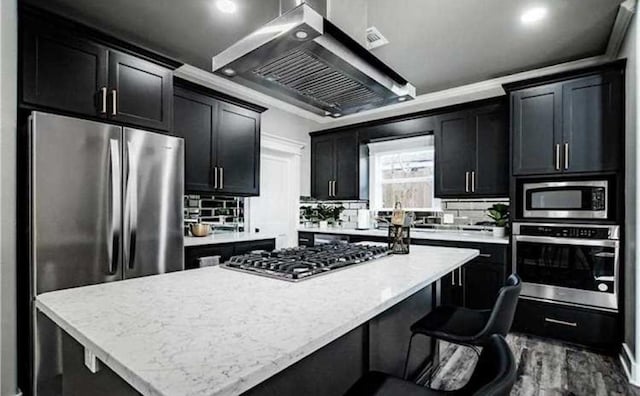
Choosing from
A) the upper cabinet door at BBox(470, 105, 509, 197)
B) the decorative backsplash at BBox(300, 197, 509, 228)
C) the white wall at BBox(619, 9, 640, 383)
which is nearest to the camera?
the white wall at BBox(619, 9, 640, 383)

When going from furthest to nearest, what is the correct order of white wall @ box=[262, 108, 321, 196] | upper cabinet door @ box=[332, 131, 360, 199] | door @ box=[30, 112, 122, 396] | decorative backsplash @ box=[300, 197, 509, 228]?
upper cabinet door @ box=[332, 131, 360, 199]
white wall @ box=[262, 108, 321, 196]
decorative backsplash @ box=[300, 197, 509, 228]
door @ box=[30, 112, 122, 396]

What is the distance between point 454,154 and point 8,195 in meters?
3.86

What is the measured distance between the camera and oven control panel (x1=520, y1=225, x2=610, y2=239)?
9.12 ft

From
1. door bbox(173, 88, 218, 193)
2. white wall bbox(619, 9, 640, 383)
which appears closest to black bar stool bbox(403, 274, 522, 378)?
white wall bbox(619, 9, 640, 383)

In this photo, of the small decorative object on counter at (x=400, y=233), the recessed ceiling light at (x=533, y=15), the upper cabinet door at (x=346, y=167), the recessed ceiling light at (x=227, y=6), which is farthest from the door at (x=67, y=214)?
the recessed ceiling light at (x=533, y=15)

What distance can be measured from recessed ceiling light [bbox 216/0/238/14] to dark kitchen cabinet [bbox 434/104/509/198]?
254 cm

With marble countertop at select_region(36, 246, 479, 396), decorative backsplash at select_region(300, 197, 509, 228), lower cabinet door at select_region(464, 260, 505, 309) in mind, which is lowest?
lower cabinet door at select_region(464, 260, 505, 309)

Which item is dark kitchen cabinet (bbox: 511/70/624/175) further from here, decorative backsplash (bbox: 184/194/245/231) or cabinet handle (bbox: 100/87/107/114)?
cabinet handle (bbox: 100/87/107/114)

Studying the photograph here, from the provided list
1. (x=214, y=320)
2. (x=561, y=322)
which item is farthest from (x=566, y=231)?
(x=214, y=320)

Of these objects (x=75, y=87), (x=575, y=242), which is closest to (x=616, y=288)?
(x=575, y=242)

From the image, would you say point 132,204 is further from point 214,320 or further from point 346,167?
point 346,167

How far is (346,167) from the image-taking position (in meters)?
4.75

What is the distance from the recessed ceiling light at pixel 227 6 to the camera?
2419mm

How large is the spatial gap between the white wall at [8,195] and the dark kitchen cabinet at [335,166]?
11.5 feet
